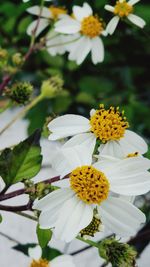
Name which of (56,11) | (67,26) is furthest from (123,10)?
(56,11)

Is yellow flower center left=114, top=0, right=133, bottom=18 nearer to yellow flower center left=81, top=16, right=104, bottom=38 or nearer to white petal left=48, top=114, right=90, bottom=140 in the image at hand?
yellow flower center left=81, top=16, right=104, bottom=38

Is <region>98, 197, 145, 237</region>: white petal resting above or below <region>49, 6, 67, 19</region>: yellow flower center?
above

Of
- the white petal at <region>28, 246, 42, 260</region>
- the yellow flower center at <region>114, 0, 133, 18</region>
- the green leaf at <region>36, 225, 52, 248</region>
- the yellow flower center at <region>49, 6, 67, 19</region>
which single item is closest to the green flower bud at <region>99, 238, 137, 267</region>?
the green leaf at <region>36, 225, 52, 248</region>

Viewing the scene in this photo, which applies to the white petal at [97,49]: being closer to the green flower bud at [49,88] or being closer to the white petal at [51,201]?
the green flower bud at [49,88]

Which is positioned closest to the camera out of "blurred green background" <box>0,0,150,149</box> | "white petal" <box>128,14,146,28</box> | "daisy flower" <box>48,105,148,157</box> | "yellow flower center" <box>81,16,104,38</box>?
"daisy flower" <box>48,105,148,157</box>

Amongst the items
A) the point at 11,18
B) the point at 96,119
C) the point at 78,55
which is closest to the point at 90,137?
the point at 96,119

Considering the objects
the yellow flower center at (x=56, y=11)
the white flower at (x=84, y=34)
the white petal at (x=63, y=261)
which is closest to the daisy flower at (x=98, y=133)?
the white petal at (x=63, y=261)

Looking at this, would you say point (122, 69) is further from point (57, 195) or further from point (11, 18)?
point (57, 195)
